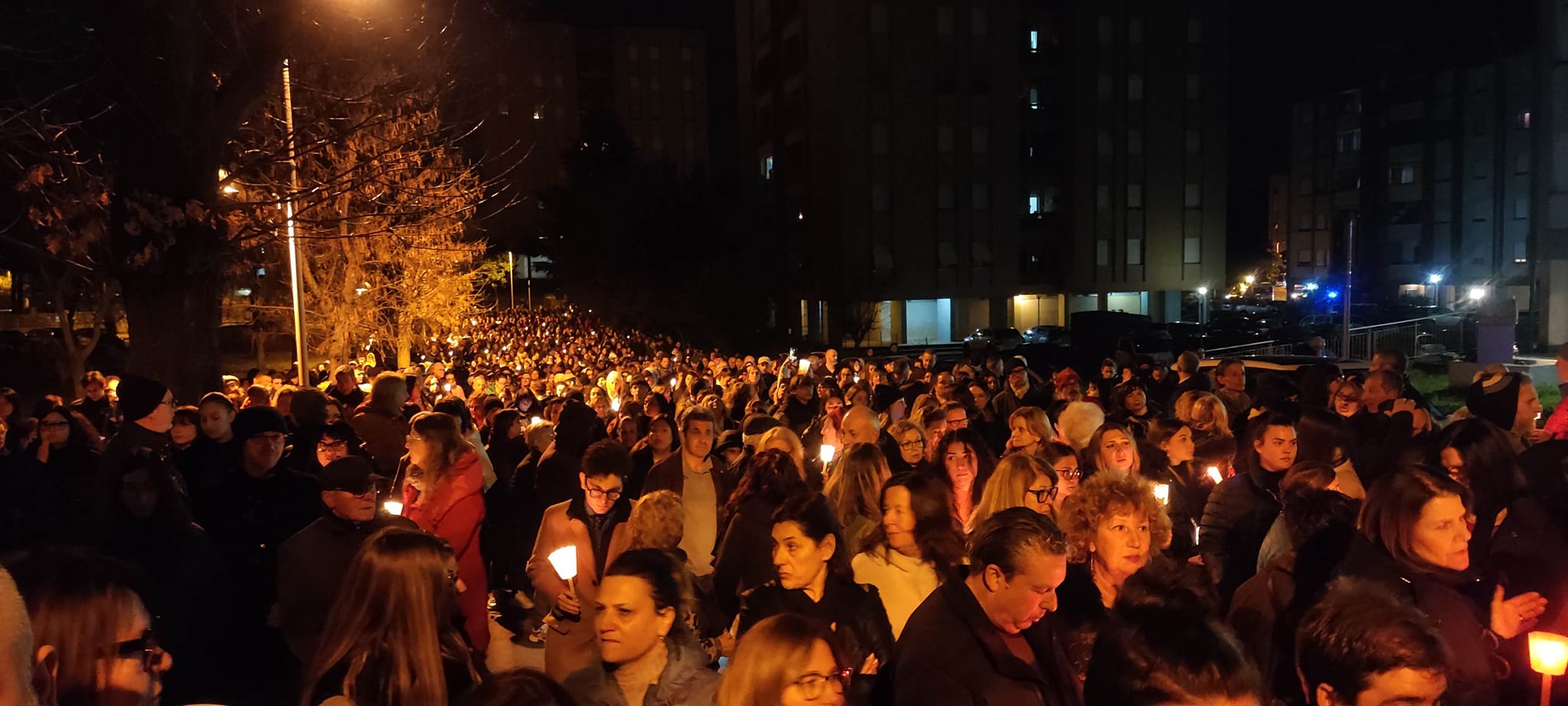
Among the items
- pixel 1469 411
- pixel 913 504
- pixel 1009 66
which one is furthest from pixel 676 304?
pixel 913 504

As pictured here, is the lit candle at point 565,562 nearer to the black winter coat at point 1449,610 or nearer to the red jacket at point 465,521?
the red jacket at point 465,521

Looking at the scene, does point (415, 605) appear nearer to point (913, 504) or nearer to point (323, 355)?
point (913, 504)

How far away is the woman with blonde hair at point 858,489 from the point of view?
4836 millimetres

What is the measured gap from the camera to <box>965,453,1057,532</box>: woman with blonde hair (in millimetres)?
4520

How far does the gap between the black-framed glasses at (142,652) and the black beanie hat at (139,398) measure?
4386 mm

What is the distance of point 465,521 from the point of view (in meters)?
4.91

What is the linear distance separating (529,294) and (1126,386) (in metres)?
50.1

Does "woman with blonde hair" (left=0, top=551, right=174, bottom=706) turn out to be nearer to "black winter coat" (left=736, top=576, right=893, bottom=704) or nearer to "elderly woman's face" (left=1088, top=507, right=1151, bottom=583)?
"black winter coat" (left=736, top=576, right=893, bottom=704)

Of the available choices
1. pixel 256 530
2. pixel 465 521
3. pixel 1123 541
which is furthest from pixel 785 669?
pixel 256 530

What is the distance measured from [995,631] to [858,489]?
77.8 inches

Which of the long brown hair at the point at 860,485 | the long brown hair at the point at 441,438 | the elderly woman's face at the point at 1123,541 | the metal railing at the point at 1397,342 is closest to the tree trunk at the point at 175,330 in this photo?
the long brown hair at the point at 441,438

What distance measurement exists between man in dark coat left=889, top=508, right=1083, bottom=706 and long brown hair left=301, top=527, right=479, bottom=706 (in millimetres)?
1348

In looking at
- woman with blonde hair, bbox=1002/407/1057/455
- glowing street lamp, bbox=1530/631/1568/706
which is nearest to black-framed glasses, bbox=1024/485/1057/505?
woman with blonde hair, bbox=1002/407/1057/455

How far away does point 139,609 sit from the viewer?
8.57ft
